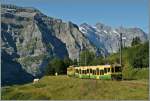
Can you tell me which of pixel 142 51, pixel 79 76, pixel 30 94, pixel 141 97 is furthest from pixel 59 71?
pixel 141 97

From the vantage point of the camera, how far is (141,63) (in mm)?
100062

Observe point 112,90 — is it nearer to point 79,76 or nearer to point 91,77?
point 91,77

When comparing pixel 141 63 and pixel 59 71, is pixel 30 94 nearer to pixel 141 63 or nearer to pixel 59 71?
pixel 141 63

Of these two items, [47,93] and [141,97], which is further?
Result: [47,93]

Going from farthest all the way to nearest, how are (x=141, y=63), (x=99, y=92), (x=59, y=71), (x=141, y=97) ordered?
(x=59, y=71), (x=141, y=63), (x=99, y=92), (x=141, y=97)

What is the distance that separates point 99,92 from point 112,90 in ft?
5.73

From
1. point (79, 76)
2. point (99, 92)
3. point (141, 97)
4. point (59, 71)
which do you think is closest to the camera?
point (141, 97)

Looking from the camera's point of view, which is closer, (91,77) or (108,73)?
(108,73)

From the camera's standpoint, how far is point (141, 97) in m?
34.4

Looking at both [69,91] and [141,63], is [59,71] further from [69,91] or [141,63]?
[69,91]

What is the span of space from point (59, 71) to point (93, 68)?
66111 mm

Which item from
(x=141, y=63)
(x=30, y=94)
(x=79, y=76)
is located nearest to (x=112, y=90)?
(x=30, y=94)

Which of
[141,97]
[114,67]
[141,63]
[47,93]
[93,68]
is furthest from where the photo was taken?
[141,63]

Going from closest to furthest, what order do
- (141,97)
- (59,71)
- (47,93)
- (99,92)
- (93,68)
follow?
(141,97) → (99,92) → (47,93) → (93,68) → (59,71)
